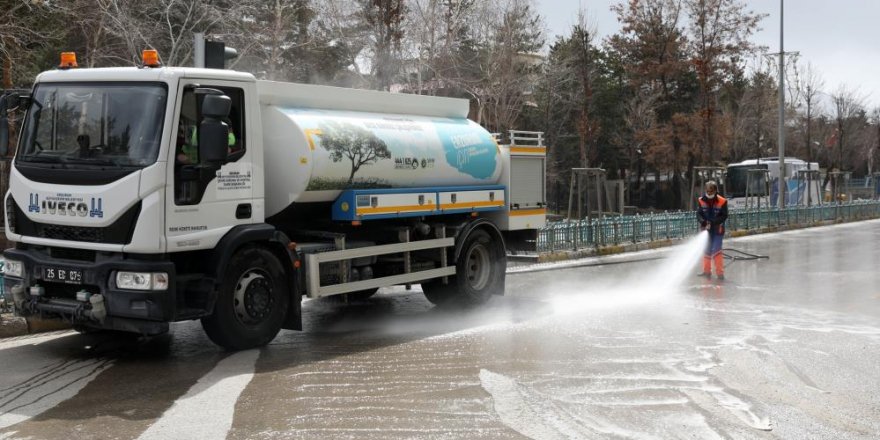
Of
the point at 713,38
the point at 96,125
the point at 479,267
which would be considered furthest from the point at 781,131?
the point at 96,125

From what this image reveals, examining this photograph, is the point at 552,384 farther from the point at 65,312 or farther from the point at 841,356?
the point at 65,312

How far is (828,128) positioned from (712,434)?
66.7 metres

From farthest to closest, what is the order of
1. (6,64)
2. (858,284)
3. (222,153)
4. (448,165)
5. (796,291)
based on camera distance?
(6,64) < (858,284) < (796,291) < (448,165) < (222,153)

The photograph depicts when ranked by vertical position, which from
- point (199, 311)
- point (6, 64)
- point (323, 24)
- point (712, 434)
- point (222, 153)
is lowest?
point (712, 434)

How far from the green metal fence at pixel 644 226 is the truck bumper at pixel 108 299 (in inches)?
473

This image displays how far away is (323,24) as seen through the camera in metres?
32.1

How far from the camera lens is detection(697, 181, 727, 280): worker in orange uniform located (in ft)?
49.5

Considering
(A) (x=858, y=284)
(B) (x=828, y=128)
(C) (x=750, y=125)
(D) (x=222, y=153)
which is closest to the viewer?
(D) (x=222, y=153)

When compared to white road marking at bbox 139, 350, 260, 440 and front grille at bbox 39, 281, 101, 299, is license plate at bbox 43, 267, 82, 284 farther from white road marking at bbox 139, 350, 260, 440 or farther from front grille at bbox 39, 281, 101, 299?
white road marking at bbox 139, 350, 260, 440

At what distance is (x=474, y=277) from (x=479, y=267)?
0.19m

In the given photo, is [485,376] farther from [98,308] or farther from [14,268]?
[14,268]

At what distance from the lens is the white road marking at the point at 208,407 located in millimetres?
5652

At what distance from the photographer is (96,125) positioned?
7.72m

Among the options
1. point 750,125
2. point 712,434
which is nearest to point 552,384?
point 712,434
